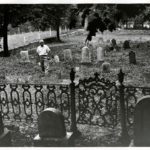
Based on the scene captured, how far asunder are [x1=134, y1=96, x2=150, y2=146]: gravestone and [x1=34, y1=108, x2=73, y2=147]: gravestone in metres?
1.14

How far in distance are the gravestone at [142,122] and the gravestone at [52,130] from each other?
3.73 feet

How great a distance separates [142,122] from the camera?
5.15 m

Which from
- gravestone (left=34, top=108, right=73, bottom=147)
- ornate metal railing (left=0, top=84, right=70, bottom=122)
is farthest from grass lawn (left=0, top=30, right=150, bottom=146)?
gravestone (left=34, top=108, right=73, bottom=147)

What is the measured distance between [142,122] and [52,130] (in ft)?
4.65

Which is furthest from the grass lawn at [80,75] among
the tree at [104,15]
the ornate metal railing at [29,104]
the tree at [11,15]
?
A: the tree at [104,15]

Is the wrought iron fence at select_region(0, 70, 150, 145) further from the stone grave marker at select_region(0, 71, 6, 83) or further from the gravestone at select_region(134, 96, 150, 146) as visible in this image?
the stone grave marker at select_region(0, 71, 6, 83)

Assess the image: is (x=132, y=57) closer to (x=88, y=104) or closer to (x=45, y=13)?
(x=88, y=104)

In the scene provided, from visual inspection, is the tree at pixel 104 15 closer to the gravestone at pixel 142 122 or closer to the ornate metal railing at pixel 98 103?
the gravestone at pixel 142 122

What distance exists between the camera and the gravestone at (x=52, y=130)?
218 inches

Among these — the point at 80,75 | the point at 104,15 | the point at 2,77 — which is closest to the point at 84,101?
the point at 104,15

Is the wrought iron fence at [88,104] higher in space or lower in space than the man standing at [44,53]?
lower

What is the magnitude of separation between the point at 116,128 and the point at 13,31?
139 ft

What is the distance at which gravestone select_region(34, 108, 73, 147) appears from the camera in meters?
5.54

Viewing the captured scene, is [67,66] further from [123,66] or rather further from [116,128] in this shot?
Answer: [116,128]
